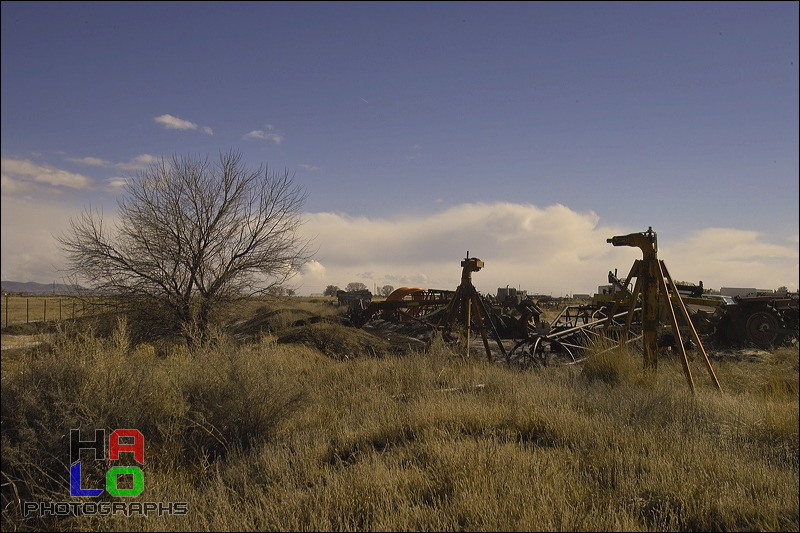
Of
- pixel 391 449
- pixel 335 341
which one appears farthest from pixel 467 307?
pixel 391 449

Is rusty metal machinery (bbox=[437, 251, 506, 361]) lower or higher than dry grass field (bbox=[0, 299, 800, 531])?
higher

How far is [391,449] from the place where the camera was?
206 inches

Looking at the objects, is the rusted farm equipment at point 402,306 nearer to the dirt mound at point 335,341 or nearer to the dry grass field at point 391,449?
the dirt mound at point 335,341

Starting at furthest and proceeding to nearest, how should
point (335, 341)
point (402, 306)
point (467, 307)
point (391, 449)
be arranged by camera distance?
point (402, 306) → point (335, 341) → point (467, 307) → point (391, 449)

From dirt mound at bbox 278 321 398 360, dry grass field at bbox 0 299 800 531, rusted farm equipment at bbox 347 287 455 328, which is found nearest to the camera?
dry grass field at bbox 0 299 800 531

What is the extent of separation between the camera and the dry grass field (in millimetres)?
3729

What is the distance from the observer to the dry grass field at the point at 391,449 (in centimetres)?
373

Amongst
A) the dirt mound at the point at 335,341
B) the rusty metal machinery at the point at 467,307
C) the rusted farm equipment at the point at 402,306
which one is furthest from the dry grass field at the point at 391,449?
the rusted farm equipment at the point at 402,306

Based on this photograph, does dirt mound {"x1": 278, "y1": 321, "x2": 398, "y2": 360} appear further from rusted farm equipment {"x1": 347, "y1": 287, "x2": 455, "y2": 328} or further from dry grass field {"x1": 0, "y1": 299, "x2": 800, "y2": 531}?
dry grass field {"x1": 0, "y1": 299, "x2": 800, "y2": 531}

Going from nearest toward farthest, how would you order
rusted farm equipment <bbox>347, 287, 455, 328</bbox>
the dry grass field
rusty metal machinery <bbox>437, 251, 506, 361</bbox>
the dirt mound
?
1. the dry grass field
2. rusty metal machinery <bbox>437, 251, 506, 361</bbox>
3. the dirt mound
4. rusted farm equipment <bbox>347, 287, 455, 328</bbox>

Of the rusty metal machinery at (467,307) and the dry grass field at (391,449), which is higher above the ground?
the rusty metal machinery at (467,307)

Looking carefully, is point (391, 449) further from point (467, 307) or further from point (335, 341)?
point (335, 341)

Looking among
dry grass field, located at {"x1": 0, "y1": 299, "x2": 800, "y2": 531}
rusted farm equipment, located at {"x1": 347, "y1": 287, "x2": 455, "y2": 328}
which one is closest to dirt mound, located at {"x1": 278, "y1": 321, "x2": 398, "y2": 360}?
rusted farm equipment, located at {"x1": 347, "y1": 287, "x2": 455, "y2": 328}

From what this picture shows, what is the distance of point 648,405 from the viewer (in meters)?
6.55
